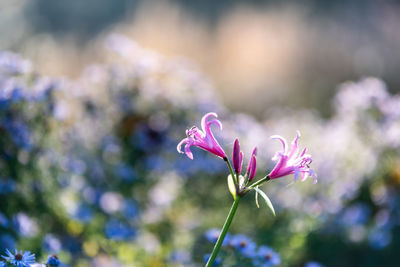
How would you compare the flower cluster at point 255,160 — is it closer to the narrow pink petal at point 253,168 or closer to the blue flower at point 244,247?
the narrow pink petal at point 253,168

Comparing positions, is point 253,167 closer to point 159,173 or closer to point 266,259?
point 266,259

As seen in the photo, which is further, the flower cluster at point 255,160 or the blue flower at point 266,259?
the blue flower at point 266,259

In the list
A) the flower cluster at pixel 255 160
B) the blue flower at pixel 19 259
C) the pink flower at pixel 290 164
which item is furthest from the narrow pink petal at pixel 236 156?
the blue flower at pixel 19 259

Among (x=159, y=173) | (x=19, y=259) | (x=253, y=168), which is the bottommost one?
(x=19, y=259)

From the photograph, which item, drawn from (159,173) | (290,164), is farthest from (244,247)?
(159,173)

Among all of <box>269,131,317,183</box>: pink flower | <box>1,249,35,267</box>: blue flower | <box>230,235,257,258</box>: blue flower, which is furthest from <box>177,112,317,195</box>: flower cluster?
<box>1,249,35,267</box>: blue flower

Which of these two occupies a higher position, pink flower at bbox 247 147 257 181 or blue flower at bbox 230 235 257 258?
blue flower at bbox 230 235 257 258

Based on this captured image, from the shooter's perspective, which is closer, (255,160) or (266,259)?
(255,160)

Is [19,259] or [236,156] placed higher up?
[236,156]

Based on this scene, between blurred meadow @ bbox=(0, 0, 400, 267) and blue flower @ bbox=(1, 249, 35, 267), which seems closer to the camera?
blue flower @ bbox=(1, 249, 35, 267)

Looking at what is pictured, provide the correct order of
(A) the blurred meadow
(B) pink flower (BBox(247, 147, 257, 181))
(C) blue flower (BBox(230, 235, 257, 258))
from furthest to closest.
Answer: (A) the blurred meadow, (C) blue flower (BBox(230, 235, 257, 258)), (B) pink flower (BBox(247, 147, 257, 181))

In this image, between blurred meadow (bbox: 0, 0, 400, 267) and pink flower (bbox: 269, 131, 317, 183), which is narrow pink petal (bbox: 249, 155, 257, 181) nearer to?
pink flower (bbox: 269, 131, 317, 183)

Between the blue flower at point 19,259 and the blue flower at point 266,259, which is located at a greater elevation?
the blue flower at point 266,259

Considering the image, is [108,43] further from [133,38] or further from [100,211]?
[133,38]
